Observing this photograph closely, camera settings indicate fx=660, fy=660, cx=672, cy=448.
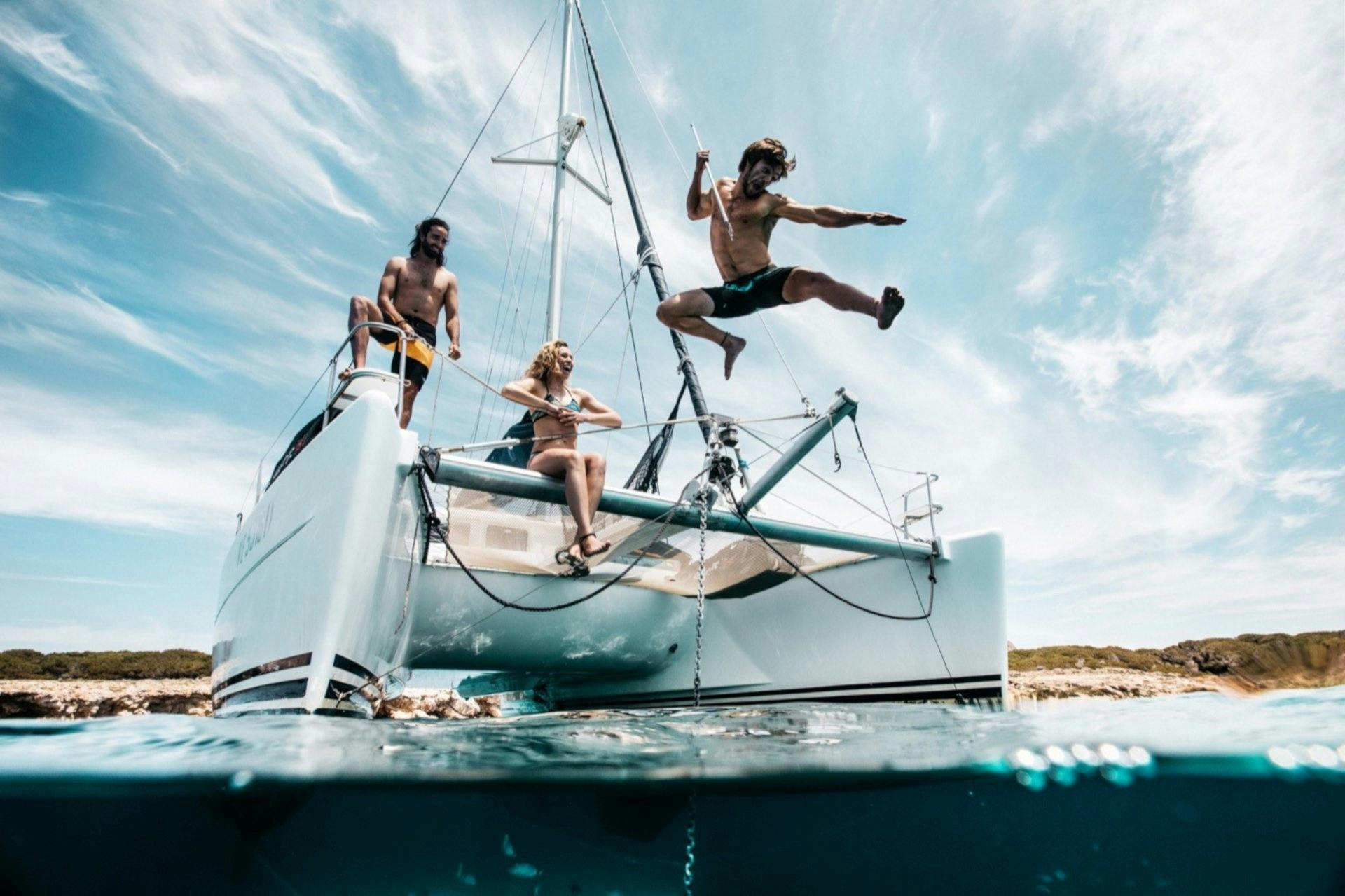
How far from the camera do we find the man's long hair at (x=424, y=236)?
492cm

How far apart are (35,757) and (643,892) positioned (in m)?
2.49

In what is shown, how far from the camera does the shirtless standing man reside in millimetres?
4500

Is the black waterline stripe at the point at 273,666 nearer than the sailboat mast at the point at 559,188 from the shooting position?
Yes

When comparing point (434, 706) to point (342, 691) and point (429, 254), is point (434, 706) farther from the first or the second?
point (342, 691)

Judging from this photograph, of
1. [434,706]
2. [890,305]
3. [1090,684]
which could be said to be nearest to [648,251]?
[890,305]

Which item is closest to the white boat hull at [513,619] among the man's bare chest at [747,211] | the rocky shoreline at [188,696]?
the man's bare chest at [747,211]

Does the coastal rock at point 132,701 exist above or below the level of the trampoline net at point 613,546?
below

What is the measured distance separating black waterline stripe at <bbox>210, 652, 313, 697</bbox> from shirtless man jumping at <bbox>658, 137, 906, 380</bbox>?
8.20 ft

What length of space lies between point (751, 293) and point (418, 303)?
256cm

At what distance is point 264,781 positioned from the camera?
8.02 ft

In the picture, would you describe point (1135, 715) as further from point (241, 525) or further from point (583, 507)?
point (241, 525)

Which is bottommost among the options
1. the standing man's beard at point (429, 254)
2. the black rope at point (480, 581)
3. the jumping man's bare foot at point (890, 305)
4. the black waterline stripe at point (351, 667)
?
the black waterline stripe at point (351, 667)

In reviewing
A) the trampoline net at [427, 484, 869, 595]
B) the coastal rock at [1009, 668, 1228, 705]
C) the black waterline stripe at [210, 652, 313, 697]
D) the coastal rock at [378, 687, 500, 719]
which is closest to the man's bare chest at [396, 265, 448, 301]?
the trampoline net at [427, 484, 869, 595]

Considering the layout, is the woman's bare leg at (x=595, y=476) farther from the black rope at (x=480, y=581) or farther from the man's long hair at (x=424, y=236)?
the man's long hair at (x=424, y=236)
